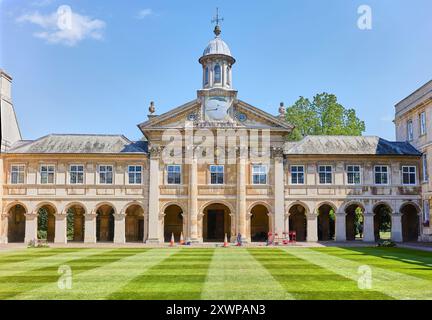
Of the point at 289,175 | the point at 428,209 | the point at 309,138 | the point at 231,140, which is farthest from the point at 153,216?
the point at 428,209

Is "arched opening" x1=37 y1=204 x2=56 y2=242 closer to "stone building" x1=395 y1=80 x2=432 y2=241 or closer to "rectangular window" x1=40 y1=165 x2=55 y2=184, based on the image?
"rectangular window" x1=40 y1=165 x2=55 y2=184

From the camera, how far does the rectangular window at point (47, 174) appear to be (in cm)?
4622

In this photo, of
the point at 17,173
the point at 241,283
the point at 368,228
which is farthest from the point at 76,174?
the point at 241,283

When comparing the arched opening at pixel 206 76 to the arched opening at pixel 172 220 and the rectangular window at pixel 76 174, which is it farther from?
the rectangular window at pixel 76 174

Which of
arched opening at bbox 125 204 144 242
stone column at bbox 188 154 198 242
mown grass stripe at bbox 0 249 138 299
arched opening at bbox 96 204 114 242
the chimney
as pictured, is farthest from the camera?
arched opening at bbox 96 204 114 242

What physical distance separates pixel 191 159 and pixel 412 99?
897 inches

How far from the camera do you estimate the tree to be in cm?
6769

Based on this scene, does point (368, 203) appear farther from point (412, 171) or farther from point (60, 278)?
point (60, 278)

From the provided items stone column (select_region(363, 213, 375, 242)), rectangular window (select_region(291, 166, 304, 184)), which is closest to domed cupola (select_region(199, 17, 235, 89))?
rectangular window (select_region(291, 166, 304, 184))

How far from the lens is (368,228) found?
46344mm

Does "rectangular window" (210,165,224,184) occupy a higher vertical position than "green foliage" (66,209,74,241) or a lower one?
higher

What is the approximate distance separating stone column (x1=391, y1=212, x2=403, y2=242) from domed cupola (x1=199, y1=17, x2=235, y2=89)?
20.5 m

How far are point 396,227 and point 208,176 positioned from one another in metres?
18.7

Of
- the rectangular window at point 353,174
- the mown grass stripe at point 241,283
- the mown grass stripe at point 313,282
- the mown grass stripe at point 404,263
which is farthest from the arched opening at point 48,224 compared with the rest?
the mown grass stripe at point 404,263
